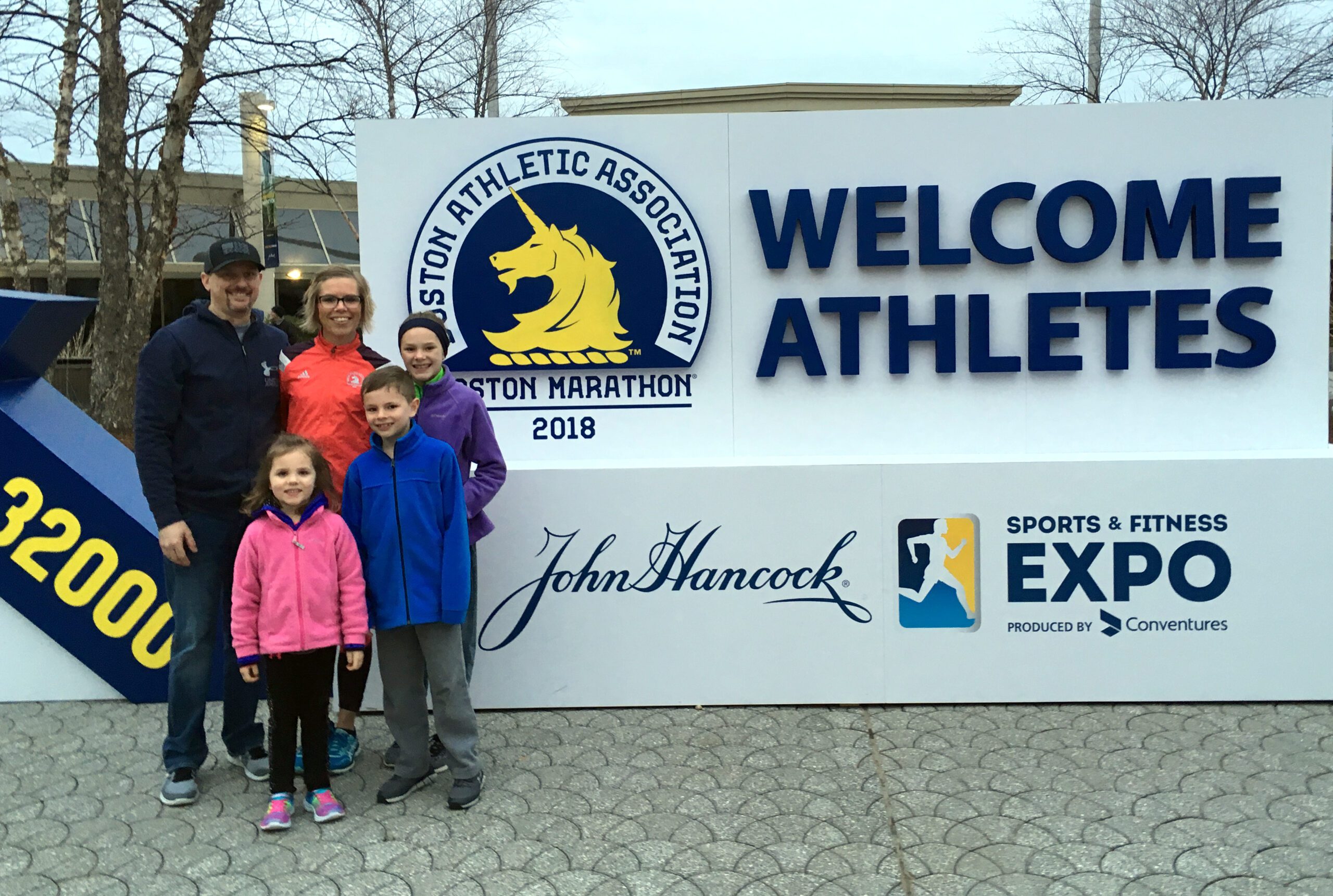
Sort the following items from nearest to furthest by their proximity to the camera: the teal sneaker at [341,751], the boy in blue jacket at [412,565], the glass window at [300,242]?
the boy in blue jacket at [412,565] → the teal sneaker at [341,751] → the glass window at [300,242]

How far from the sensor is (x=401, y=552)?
3367 mm

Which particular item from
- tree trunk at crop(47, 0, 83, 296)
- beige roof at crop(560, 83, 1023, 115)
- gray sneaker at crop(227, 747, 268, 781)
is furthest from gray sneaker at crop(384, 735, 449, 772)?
beige roof at crop(560, 83, 1023, 115)

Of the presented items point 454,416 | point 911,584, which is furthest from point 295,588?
point 911,584

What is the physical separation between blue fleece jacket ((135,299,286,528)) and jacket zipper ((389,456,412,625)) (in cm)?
55

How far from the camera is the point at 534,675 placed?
4363mm

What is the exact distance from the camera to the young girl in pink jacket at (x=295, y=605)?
128 inches

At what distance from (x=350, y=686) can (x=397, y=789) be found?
462 millimetres

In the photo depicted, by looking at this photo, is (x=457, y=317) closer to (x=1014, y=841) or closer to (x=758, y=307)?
(x=758, y=307)

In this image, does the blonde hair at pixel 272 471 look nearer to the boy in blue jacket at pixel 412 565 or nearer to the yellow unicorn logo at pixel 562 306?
the boy in blue jacket at pixel 412 565

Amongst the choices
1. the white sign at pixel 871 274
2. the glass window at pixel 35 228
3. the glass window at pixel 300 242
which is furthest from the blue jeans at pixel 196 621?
the glass window at pixel 300 242

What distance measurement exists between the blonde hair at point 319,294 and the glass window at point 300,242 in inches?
760

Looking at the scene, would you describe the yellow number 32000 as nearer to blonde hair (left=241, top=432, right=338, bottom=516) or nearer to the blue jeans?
the blue jeans

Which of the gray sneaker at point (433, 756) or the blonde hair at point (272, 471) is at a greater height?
the blonde hair at point (272, 471)

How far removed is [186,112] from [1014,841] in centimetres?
1008
